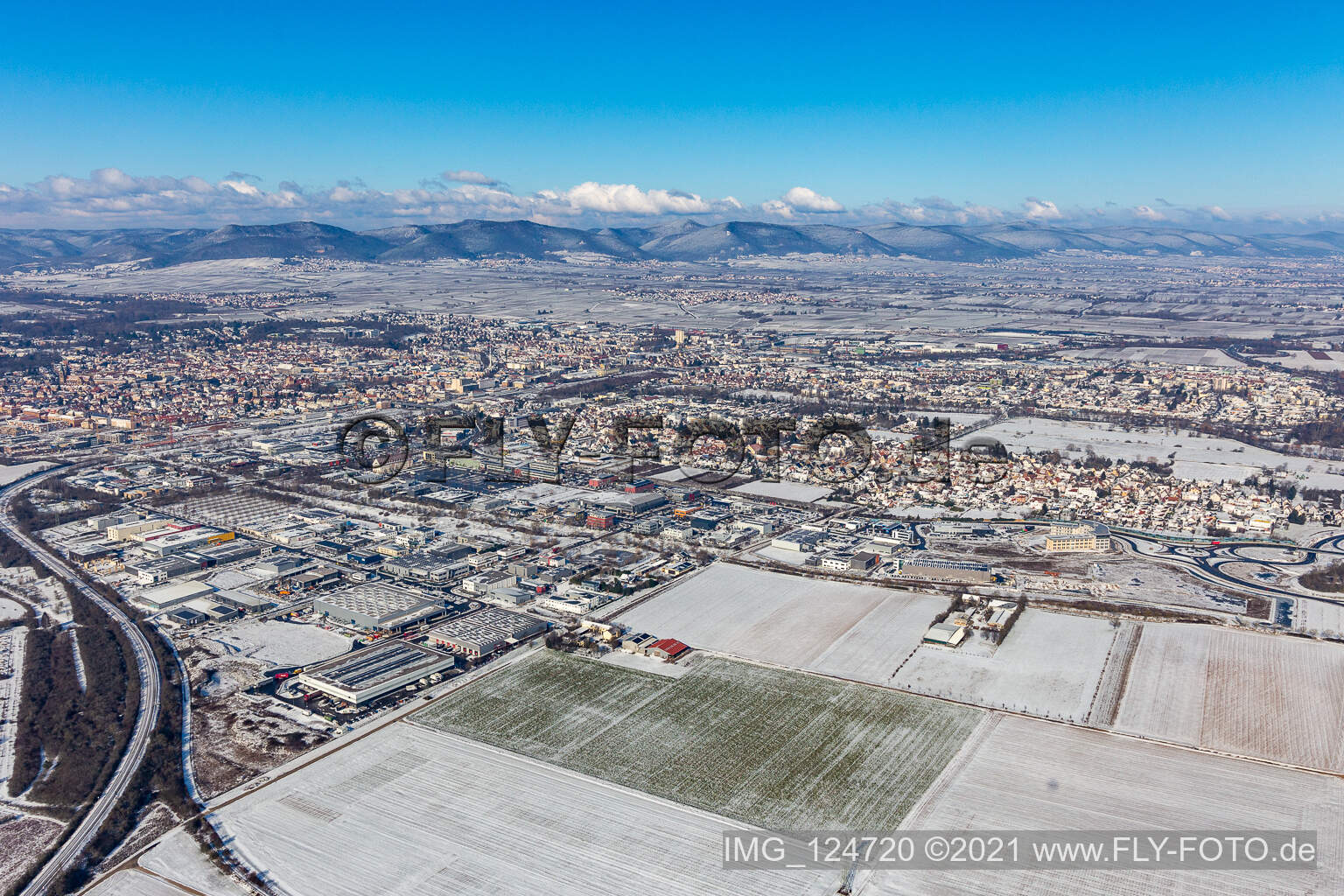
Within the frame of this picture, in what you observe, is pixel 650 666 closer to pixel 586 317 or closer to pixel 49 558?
pixel 49 558

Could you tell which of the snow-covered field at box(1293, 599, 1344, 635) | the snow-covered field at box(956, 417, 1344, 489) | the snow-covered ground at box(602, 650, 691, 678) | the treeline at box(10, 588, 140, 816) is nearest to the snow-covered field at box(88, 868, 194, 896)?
the treeline at box(10, 588, 140, 816)

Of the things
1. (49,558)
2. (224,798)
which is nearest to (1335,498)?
(224,798)

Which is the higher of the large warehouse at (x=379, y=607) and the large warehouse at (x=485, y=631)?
the large warehouse at (x=379, y=607)

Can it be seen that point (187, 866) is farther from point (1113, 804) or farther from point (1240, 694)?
point (1240, 694)

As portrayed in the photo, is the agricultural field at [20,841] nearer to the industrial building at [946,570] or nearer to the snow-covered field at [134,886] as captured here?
the snow-covered field at [134,886]

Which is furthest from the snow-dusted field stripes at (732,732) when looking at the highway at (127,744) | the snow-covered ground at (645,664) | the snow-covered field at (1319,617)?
the snow-covered field at (1319,617)

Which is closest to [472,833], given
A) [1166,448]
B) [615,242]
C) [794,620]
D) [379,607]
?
[379,607]
